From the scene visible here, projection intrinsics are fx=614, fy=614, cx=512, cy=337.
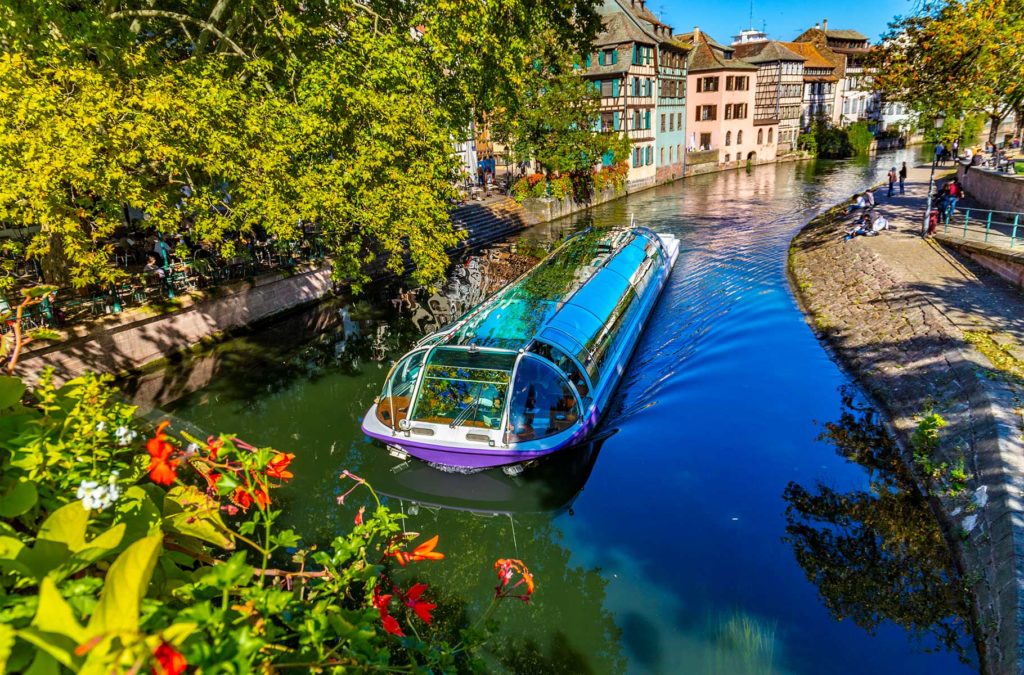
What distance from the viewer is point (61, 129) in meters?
12.1

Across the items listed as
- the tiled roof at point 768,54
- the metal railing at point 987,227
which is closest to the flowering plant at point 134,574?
the metal railing at point 987,227

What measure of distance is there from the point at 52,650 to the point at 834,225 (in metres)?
35.1

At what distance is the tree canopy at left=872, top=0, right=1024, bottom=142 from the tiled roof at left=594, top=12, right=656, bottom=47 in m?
31.5

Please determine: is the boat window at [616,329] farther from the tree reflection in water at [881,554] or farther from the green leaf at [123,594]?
the green leaf at [123,594]

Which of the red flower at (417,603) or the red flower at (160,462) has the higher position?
the red flower at (160,462)

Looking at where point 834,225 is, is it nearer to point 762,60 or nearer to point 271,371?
point 271,371

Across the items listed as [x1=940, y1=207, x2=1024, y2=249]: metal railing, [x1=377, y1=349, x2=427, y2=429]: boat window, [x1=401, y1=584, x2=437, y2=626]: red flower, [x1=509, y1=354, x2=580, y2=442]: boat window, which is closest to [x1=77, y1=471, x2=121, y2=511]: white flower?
[x1=401, y1=584, x2=437, y2=626]: red flower

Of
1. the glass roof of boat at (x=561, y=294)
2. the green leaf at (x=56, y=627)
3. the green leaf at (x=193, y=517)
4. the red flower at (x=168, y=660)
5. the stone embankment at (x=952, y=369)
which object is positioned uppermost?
the green leaf at (x=56, y=627)

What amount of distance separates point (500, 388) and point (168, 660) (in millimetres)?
9900

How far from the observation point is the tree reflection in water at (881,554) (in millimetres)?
8727

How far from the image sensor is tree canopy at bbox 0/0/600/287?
41.2 ft

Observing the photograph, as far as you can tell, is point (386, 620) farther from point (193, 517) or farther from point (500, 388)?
point (500, 388)

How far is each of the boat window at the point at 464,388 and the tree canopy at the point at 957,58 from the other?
19654mm

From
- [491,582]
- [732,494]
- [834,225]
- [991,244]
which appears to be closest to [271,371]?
[491,582]
